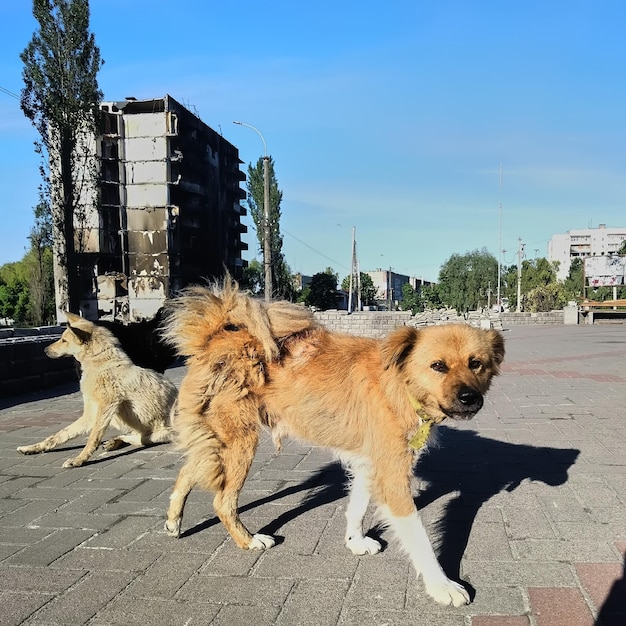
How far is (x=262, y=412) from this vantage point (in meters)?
3.61

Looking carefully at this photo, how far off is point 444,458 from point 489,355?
2.70 meters

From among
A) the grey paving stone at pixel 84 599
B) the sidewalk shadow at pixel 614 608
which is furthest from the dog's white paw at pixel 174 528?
A: the sidewalk shadow at pixel 614 608

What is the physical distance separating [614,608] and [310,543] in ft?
5.72

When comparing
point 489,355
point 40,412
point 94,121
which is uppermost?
point 94,121

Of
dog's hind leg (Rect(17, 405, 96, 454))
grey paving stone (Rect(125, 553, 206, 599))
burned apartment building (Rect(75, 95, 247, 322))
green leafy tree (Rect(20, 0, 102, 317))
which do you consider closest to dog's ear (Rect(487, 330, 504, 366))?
grey paving stone (Rect(125, 553, 206, 599))

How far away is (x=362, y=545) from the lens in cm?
351

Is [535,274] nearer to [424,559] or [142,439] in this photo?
[142,439]

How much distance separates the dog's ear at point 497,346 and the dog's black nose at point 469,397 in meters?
0.49

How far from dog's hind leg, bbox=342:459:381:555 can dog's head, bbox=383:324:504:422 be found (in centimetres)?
62

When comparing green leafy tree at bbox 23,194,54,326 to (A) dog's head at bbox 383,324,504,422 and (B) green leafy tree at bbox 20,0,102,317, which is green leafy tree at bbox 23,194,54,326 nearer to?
(B) green leafy tree at bbox 20,0,102,317

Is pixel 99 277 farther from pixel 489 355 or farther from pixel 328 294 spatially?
pixel 489 355

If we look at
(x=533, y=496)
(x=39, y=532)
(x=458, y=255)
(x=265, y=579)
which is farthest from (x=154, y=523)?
(x=458, y=255)

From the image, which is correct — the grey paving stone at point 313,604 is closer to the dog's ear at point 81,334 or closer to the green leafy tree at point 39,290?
the dog's ear at point 81,334

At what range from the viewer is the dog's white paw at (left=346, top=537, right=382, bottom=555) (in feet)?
11.5
